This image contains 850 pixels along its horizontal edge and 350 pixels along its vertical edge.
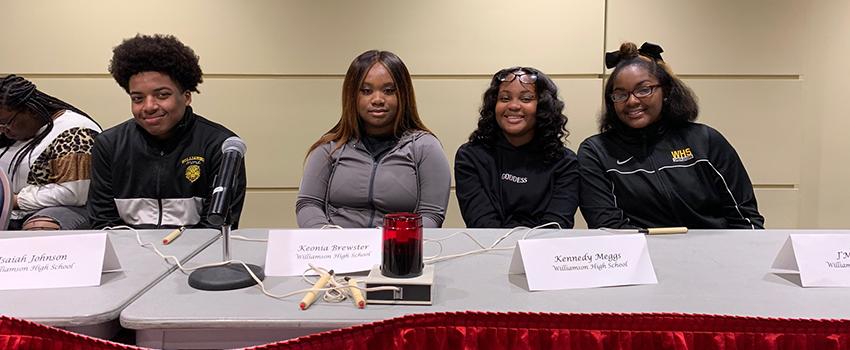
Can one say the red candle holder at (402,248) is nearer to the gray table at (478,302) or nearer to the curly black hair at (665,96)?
the gray table at (478,302)

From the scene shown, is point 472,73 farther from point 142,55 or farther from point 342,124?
point 142,55

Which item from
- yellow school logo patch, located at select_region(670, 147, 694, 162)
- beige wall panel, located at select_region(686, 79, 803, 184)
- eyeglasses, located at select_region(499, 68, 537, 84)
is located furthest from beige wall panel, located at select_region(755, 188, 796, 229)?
eyeglasses, located at select_region(499, 68, 537, 84)

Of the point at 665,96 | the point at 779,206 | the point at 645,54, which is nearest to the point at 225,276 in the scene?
the point at 665,96

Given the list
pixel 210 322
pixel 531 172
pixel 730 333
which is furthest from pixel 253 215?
pixel 730 333

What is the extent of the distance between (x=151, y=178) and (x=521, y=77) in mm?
1233

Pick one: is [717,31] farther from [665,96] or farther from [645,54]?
[665,96]

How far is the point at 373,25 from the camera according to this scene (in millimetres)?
2461

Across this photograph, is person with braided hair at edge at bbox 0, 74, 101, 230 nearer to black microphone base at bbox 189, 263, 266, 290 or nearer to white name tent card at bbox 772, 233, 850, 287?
black microphone base at bbox 189, 263, 266, 290

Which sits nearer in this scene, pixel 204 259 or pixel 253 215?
pixel 204 259

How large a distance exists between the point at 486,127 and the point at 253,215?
1.30 metres

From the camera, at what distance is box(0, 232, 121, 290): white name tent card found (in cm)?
95

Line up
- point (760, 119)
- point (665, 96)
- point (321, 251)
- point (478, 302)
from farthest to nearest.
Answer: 1. point (760, 119)
2. point (665, 96)
3. point (321, 251)
4. point (478, 302)

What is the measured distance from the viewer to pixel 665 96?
6.00 ft

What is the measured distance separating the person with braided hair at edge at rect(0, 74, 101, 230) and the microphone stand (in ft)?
3.77
